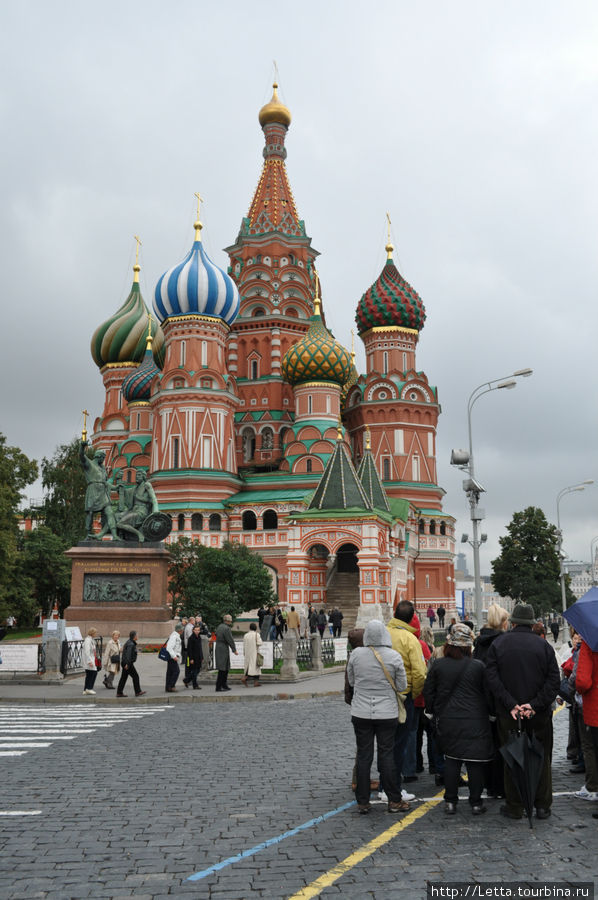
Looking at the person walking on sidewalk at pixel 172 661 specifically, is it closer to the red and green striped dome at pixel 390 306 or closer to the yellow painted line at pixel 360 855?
the yellow painted line at pixel 360 855

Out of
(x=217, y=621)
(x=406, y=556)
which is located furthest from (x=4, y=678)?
(x=406, y=556)

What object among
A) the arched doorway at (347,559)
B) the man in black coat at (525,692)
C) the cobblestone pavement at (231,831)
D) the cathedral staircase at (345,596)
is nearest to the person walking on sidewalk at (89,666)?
the cobblestone pavement at (231,831)

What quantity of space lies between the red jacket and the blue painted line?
2.28 meters

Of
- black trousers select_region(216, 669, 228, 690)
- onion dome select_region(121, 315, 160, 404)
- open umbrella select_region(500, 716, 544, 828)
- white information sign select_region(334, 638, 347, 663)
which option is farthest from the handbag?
onion dome select_region(121, 315, 160, 404)

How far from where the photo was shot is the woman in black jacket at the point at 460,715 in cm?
705

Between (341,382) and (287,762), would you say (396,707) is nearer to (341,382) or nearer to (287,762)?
(287,762)

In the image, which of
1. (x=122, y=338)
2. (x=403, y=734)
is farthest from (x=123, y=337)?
(x=403, y=734)

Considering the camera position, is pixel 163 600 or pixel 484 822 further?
pixel 163 600

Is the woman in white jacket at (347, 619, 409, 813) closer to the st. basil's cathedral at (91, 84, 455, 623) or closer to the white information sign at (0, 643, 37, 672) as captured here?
the white information sign at (0, 643, 37, 672)

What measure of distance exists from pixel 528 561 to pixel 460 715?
5333 cm

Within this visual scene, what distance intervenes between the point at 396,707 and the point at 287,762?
281 cm

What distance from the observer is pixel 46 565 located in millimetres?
44594

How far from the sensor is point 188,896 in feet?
17.2

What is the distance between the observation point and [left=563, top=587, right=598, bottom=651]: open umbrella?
7.07m
